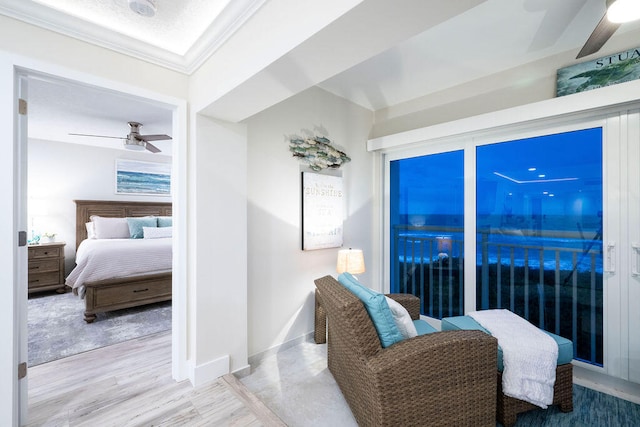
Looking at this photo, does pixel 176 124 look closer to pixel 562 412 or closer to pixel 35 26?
pixel 35 26

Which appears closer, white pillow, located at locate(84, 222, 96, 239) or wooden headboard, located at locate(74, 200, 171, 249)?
white pillow, located at locate(84, 222, 96, 239)

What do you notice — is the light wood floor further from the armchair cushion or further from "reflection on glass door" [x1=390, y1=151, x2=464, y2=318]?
"reflection on glass door" [x1=390, y1=151, x2=464, y2=318]

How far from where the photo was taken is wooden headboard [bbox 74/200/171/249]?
5086 millimetres

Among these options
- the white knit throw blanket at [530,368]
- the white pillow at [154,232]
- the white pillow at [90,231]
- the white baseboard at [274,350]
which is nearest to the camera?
the white knit throw blanket at [530,368]

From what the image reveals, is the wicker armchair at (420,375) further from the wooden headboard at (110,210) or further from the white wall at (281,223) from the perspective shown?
the wooden headboard at (110,210)

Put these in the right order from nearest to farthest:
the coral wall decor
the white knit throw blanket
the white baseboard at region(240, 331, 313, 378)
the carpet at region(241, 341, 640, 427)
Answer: the white knit throw blanket < the carpet at region(241, 341, 640, 427) < the white baseboard at region(240, 331, 313, 378) < the coral wall decor

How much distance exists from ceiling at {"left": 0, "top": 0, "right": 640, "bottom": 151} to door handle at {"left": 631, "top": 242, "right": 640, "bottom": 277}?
1482 millimetres

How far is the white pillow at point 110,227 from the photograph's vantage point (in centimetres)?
481

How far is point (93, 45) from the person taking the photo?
1.76 m

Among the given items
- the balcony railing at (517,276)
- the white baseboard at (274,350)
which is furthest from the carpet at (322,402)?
the balcony railing at (517,276)

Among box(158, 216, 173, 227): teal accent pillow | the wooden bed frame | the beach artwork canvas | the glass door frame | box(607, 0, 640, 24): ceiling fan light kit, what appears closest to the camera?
box(607, 0, 640, 24): ceiling fan light kit

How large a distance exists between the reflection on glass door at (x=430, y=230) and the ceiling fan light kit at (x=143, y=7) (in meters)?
2.78

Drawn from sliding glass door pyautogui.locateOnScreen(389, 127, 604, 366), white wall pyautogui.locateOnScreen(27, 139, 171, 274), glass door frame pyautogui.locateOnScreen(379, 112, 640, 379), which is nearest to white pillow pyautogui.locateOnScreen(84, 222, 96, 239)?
white wall pyautogui.locateOnScreen(27, 139, 171, 274)

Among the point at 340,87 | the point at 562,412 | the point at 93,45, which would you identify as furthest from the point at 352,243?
the point at 93,45
